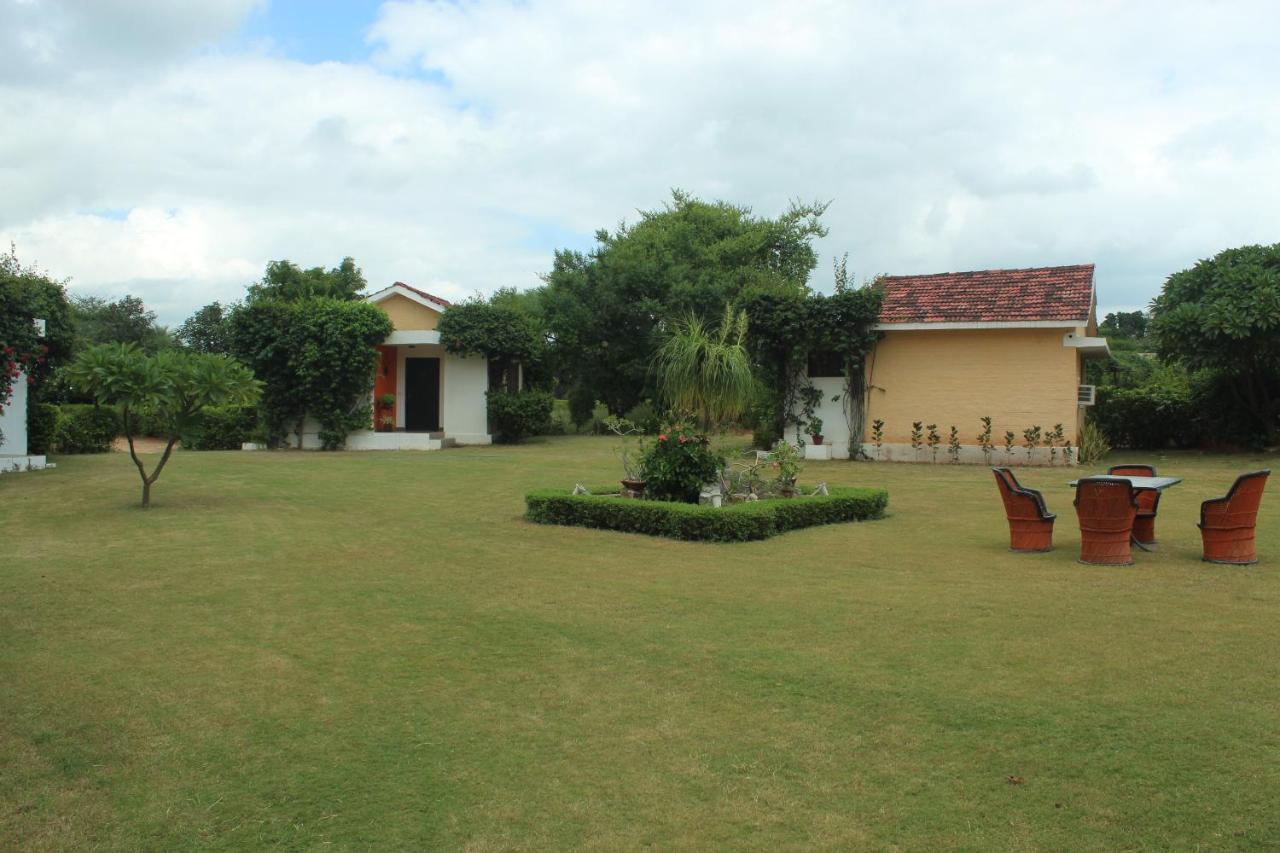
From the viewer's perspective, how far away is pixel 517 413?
25953mm

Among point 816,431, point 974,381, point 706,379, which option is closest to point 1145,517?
point 706,379

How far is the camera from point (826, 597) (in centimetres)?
820

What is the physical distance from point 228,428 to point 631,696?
74.0ft

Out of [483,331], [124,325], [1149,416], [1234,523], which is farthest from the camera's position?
[124,325]

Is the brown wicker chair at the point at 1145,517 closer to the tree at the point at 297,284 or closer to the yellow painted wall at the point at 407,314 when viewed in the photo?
the yellow painted wall at the point at 407,314

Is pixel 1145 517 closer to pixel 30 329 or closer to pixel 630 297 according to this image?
pixel 30 329

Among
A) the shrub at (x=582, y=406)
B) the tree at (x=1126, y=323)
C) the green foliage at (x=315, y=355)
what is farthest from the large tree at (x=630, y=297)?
the tree at (x=1126, y=323)

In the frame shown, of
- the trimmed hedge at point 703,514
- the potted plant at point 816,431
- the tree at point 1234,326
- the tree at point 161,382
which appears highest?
the tree at point 1234,326

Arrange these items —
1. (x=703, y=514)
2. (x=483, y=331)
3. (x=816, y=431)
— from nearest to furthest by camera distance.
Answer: (x=703, y=514) < (x=816, y=431) < (x=483, y=331)

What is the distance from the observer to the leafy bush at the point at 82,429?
23.4 meters

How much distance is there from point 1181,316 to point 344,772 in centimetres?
1995

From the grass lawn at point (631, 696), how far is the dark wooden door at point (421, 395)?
652 inches

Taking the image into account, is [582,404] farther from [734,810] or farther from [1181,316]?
[734,810]

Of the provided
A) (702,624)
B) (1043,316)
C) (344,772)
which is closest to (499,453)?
(1043,316)
